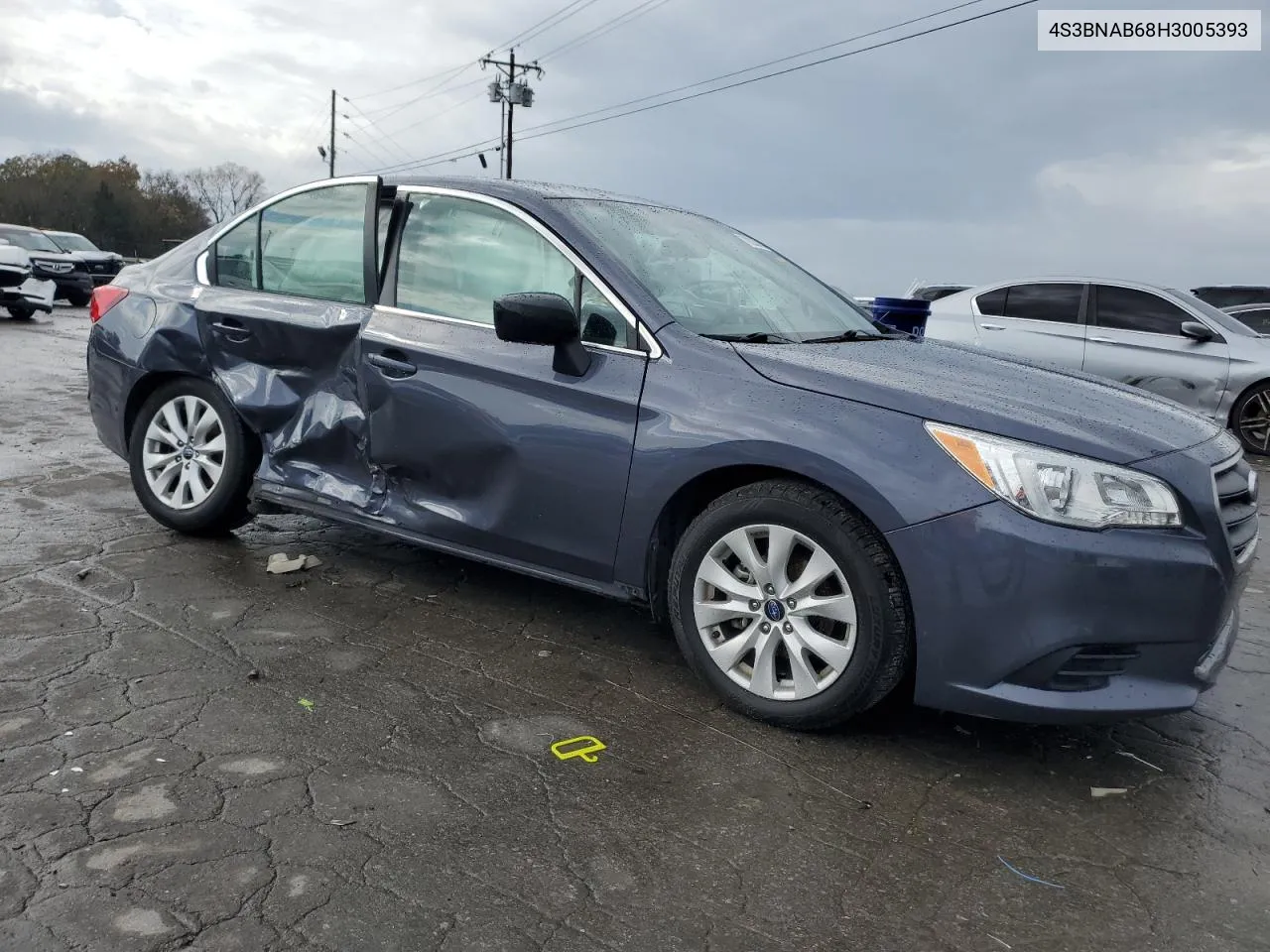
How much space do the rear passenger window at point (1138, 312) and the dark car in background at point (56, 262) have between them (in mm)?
19534

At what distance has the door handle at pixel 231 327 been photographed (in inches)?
188

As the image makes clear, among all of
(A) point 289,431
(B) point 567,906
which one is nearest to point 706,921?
(B) point 567,906

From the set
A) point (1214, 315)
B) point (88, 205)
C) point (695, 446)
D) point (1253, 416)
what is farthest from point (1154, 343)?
point (88, 205)

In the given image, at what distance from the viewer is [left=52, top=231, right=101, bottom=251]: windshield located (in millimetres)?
23984

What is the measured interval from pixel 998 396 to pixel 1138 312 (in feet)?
27.5

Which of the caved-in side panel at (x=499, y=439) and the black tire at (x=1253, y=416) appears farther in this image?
the black tire at (x=1253, y=416)

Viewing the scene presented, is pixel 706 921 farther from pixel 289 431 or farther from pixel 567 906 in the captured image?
pixel 289 431

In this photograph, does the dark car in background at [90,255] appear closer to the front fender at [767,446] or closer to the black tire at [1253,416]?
the black tire at [1253,416]

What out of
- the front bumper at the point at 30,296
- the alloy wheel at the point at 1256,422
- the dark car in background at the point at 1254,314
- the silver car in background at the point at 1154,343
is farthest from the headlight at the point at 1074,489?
the front bumper at the point at 30,296

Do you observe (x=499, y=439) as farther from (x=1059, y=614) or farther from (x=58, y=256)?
(x=58, y=256)

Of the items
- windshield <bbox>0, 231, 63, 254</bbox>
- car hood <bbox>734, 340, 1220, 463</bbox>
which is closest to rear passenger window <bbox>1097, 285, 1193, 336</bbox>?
car hood <bbox>734, 340, 1220, 463</bbox>

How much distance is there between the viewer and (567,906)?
2.44m

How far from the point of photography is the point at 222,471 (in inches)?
194

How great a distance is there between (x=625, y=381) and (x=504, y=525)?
0.73 m
